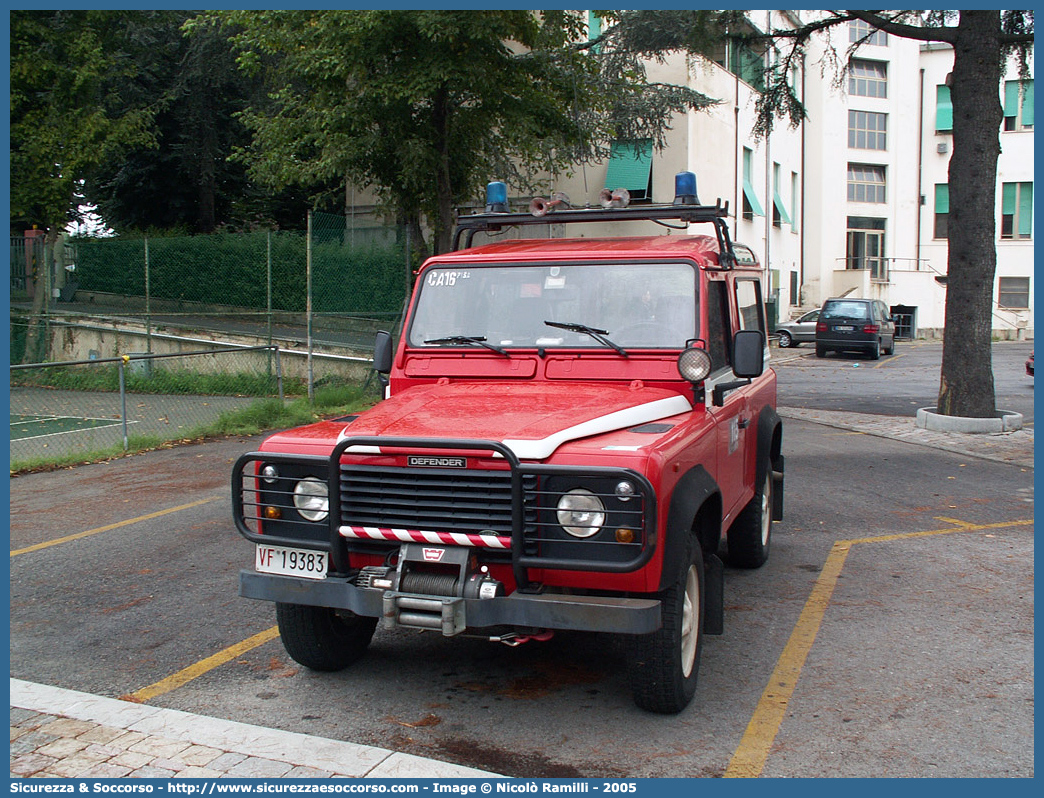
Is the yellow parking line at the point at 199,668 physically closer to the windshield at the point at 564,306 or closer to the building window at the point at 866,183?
the windshield at the point at 564,306

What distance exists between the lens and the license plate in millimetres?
4508

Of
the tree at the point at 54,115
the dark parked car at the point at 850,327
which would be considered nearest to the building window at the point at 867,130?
the dark parked car at the point at 850,327

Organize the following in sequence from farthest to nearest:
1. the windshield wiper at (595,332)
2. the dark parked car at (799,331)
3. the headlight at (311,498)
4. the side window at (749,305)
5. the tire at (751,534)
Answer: the dark parked car at (799,331) → the tire at (751,534) → the side window at (749,305) → the windshield wiper at (595,332) → the headlight at (311,498)

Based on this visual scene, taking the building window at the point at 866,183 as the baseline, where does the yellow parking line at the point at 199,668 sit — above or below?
below

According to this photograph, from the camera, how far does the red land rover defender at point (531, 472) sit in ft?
13.4

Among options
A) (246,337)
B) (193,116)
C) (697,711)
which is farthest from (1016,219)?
(697,711)

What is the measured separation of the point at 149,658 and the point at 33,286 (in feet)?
61.5

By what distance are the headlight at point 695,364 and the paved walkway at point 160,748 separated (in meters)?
2.22

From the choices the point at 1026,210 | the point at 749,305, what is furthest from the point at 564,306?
the point at 1026,210

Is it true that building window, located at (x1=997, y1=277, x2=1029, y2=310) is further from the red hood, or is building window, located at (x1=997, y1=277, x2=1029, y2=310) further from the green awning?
the red hood

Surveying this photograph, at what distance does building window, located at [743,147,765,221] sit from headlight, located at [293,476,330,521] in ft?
101

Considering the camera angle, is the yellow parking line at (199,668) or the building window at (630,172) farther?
the building window at (630,172)

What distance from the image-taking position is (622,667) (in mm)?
5156
